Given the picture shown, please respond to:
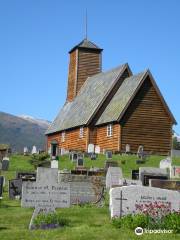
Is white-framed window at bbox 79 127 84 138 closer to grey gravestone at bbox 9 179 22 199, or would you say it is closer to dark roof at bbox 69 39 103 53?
dark roof at bbox 69 39 103 53

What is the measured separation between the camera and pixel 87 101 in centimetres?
5272

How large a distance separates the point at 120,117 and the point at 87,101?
8169 mm

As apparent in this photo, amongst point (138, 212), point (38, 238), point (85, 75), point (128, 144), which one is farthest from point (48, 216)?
point (85, 75)

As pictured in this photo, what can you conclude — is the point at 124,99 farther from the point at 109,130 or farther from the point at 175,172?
the point at 175,172

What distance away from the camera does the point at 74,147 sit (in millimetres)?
51531

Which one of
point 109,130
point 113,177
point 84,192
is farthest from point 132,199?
point 109,130

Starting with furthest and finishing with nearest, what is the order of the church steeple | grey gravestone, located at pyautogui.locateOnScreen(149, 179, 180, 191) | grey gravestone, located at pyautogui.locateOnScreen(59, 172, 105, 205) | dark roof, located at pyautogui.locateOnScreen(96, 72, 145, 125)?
the church steeple, dark roof, located at pyautogui.locateOnScreen(96, 72, 145, 125), grey gravestone, located at pyautogui.locateOnScreen(59, 172, 105, 205), grey gravestone, located at pyautogui.locateOnScreen(149, 179, 180, 191)

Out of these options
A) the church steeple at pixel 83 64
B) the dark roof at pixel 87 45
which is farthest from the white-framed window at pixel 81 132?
the dark roof at pixel 87 45

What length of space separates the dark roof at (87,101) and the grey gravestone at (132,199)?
3272 cm

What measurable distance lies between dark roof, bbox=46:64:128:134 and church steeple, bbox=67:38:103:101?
110cm

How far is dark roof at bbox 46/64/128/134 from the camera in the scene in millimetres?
49688

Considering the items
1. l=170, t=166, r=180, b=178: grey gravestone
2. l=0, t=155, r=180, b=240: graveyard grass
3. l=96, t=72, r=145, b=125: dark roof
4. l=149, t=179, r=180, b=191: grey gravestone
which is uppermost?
l=96, t=72, r=145, b=125: dark roof

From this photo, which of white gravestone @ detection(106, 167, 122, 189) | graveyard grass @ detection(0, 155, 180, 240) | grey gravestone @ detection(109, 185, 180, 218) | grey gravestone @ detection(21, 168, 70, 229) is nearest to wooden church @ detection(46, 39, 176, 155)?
white gravestone @ detection(106, 167, 122, 189)

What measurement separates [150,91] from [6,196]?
28074 millimetres
